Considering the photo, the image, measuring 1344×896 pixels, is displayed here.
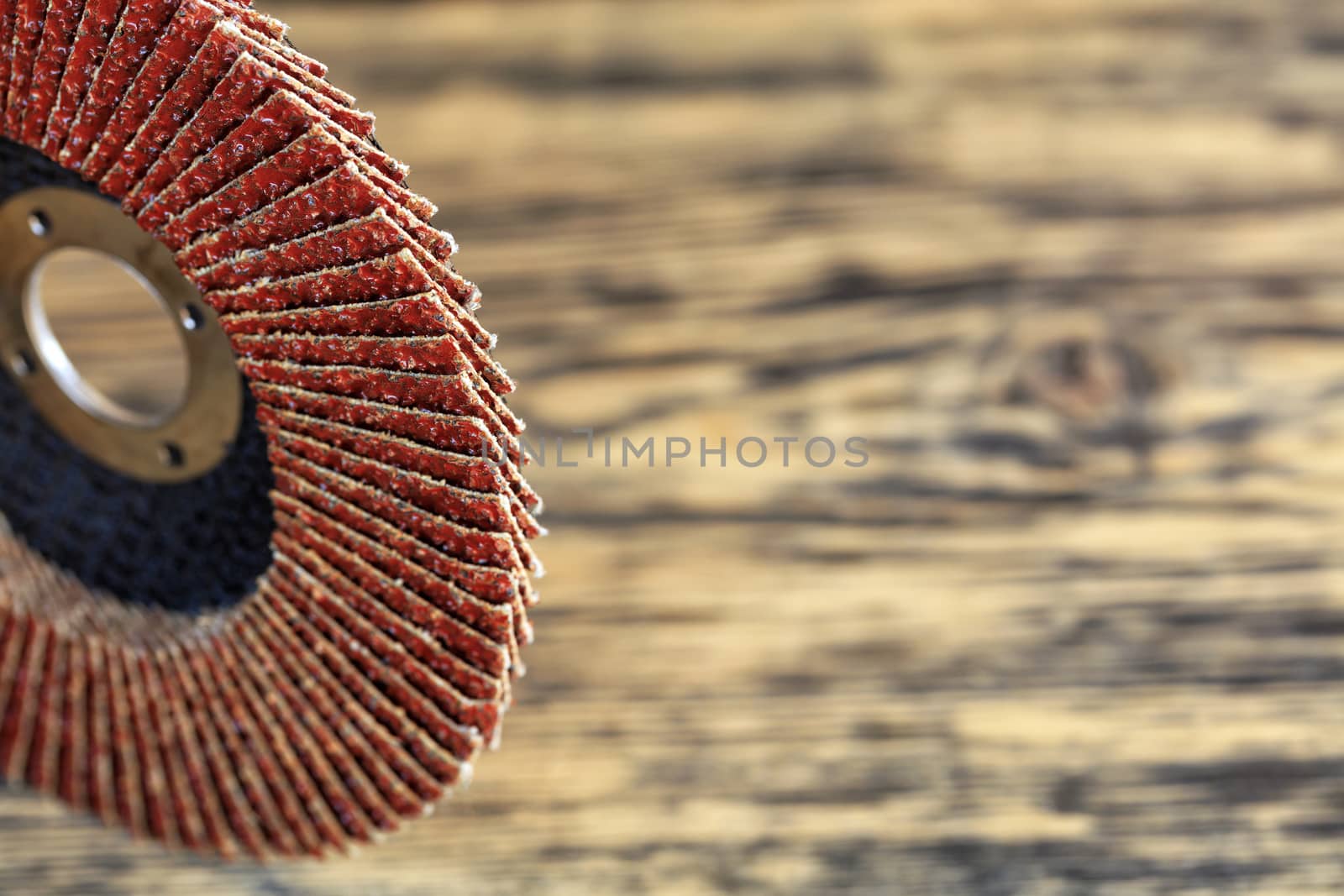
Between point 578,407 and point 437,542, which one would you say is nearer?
point 437,542

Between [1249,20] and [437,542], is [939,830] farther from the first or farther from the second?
[1249,20]

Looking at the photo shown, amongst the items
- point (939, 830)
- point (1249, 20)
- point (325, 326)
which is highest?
point (1249, 20)

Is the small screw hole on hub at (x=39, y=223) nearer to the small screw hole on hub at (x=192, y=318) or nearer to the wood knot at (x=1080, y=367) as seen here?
the small screw hole on hub at (x=192, y=318)

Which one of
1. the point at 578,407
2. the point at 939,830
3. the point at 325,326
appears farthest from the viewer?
the point at 578,407

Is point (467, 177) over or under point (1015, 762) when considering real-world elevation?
over

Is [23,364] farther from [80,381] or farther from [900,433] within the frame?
[900,433]

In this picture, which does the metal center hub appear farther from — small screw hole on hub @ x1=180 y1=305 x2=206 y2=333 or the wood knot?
the wood knot

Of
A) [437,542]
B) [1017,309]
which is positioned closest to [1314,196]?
[1017,309]

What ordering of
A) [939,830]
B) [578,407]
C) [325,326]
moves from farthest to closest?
[578,407], [939,830], [325,326]
